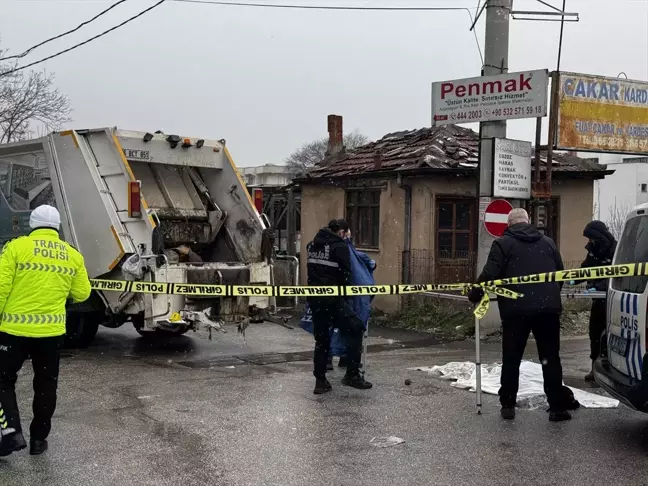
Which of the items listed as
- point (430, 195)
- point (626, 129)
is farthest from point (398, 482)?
point (626, 129)

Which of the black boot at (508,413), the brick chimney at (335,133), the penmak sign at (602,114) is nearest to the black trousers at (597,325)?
the black boot at (508,413)

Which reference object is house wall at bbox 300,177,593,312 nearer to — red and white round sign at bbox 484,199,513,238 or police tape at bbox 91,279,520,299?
red and white round sign at bbox 484,199,513,238

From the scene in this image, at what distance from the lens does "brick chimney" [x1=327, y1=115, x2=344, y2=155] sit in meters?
19.9

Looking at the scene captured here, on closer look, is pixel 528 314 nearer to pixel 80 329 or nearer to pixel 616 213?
pixel 80 329

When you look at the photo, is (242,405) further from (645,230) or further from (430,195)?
(430,195)

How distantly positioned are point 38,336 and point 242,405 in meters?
2.22

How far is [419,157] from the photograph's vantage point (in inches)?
581

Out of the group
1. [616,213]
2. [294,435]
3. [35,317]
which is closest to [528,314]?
[294,435]

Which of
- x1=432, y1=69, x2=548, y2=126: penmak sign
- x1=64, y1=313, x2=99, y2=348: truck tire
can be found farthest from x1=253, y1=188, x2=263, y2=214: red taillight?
x1=432, y1=69, x2=548, y2=126: penmak sign

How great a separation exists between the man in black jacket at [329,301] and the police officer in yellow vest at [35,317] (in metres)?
2.67

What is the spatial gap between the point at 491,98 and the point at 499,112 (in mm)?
229

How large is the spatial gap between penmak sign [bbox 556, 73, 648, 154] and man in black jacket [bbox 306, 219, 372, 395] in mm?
6835

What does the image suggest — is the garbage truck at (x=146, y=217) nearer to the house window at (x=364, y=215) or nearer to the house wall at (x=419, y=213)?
the house wall at (x=419, y=213)

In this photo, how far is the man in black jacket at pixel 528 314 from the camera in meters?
6.46
